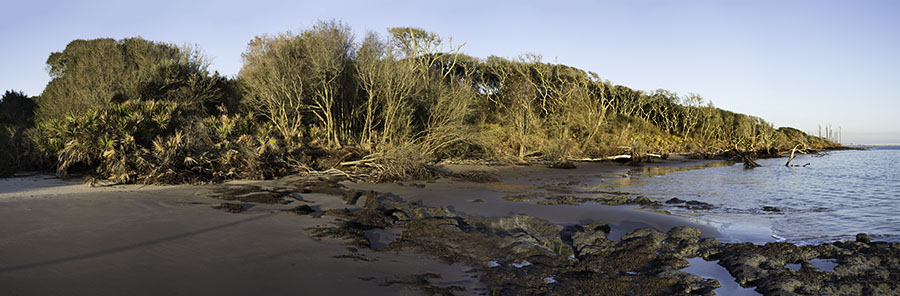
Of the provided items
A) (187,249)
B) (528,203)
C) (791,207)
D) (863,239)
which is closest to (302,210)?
(187,249)

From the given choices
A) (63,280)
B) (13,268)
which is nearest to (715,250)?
(63,280)

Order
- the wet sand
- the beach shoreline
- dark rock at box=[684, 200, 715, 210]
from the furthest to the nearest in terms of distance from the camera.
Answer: dark rock at box=[684, 200, 715, 210] < the wet sand < the beach shoreline

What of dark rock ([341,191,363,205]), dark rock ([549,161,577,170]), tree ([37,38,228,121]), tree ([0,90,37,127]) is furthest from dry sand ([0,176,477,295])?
dark rock ([549,161,577,170])

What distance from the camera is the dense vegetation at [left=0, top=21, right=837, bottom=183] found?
10.8 meters

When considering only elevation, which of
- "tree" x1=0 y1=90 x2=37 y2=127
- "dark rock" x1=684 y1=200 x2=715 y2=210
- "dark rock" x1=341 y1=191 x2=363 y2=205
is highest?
"tree" x1=0 y1=90 x2=37 y2=127

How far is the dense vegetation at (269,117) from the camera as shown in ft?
35.6

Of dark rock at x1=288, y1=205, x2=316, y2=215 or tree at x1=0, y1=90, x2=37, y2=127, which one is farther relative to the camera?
tree at x1=0, y1=90, x2=37, y2=127

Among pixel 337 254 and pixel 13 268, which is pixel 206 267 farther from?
pixel 13 268

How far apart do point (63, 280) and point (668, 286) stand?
490cm

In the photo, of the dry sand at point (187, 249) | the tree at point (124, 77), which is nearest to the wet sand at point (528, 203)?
the dry sand at point (187, 249)

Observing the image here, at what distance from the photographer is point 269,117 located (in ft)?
55.0

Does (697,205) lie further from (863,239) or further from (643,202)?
(863,239)

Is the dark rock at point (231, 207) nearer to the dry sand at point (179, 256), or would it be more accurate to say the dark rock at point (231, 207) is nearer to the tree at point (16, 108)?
the dry sand at point (179, 256)

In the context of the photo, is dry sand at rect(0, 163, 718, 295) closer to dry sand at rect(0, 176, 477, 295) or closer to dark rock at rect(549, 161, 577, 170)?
dry sand at rect(0, 176, 477, 295)
